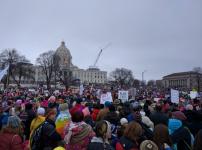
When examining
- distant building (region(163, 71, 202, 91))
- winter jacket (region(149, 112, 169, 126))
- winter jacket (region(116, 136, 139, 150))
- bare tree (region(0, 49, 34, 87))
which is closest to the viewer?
winter jacket (region(116, 136, 139, 150))

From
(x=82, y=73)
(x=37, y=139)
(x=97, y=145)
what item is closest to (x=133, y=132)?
(x=97, y=145)

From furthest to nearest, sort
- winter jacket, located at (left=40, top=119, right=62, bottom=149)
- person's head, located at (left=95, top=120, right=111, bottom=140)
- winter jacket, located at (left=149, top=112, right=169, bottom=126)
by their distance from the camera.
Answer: winter jacket, located at (left=149, top=112, right=169, bottom=126) < winter jacket, located at (left=40, top=119, right=62, bottom=149) < person's head, located at (left=95, top=120, right=111, bottom=140)

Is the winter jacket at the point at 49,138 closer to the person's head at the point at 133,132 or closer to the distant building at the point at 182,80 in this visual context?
the person's head at the point at 133,132

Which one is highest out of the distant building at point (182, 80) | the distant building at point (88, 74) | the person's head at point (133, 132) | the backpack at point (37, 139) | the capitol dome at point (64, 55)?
the capitol dome at point (64, 55)

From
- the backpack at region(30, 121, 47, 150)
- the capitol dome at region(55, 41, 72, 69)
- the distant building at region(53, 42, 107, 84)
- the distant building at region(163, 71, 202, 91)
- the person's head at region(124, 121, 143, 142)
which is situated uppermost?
the capitol dome at region(55, 41, 72, 69)

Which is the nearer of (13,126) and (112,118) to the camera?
(13,126)

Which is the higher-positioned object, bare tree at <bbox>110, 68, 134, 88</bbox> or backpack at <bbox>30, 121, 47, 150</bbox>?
bare tree at <bbox>110, 68, 134, 88</bbox>

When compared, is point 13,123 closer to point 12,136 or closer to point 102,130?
point 12,136

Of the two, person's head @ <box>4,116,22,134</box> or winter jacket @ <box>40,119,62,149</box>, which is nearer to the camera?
person's head @ <box>4,116,22,134</box>

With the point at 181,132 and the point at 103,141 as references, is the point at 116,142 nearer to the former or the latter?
the point at 103,141

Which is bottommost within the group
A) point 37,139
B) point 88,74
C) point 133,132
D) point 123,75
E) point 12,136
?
point 37,139

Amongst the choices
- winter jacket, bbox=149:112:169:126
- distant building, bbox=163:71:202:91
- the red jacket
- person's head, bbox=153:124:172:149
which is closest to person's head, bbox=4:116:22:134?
the red jacket

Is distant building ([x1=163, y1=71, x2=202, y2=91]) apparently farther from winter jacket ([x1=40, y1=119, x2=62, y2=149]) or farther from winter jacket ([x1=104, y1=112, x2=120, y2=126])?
winter jacket ([x1=40, y1=119, x2=62, y2=149])

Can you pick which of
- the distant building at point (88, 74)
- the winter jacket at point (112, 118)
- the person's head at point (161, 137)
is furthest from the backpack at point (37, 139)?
the distant building at point (88, 74)
